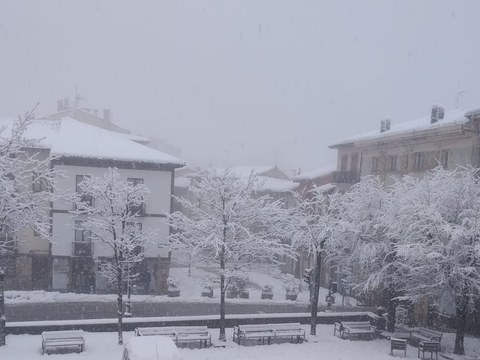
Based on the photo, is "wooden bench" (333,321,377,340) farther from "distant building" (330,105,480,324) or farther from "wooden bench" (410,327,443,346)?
"distant building" (330,105,480,324)

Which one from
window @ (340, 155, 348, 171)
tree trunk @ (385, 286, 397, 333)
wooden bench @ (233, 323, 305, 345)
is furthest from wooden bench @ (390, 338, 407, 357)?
window @ (340, 155, 348, 171)

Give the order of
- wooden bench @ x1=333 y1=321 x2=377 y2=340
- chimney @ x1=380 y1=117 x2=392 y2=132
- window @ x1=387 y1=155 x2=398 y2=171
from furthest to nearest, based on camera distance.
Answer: chimney @ x1=380 y1=117 x2=392 y2=132 → window @ x1=387 y1=155 x2=398 y2=171 → wooden bench @ x1=333 y1=321 x2=377 y2=340

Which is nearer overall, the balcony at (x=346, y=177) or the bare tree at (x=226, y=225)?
the bare tree at (x=226, y=225)

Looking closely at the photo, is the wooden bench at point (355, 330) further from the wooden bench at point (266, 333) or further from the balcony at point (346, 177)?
the balcony at point (346, 177)

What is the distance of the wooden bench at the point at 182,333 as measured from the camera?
1838 cm

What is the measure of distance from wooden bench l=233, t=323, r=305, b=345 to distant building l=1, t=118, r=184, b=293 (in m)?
12.6

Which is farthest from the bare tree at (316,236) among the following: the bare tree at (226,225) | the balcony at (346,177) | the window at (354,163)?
the window at (354,163)

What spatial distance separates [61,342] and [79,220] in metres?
16.1

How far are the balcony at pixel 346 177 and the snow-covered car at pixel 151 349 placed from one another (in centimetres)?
2600

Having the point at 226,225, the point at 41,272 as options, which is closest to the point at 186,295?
the point at 41,272

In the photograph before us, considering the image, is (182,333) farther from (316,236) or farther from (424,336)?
(424,336)

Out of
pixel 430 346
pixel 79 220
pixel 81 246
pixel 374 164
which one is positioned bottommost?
pixel 430 346

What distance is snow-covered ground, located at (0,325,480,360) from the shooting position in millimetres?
16703

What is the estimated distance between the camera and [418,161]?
30.0 metres
